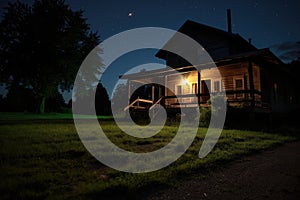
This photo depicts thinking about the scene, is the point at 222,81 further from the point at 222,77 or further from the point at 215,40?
the point at 215,40

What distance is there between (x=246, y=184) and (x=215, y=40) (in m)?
17.2

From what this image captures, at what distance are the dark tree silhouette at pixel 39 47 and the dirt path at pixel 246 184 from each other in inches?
958

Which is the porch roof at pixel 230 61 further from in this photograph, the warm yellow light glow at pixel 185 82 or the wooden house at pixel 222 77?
the warm yellow light glow at pixel 185 82

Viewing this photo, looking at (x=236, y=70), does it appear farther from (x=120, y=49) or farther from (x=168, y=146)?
(x=168, y=146)

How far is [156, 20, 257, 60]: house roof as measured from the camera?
17625 millimetres

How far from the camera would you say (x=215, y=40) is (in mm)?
18406

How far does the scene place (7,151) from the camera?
4.54 m

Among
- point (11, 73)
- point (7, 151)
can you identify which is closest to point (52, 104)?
point (11, 73)

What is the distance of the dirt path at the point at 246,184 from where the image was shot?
275 cm

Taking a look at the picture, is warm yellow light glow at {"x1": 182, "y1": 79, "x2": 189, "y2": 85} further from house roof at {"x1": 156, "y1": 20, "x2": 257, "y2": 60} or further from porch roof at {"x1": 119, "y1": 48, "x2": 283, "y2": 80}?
porch roof at {"x1": 119, "y1": 48, "x2": 283, "y2": 80}

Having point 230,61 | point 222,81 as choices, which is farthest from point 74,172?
point 222,81

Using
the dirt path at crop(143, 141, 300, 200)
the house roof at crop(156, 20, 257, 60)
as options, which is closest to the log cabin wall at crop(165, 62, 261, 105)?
the house roof at crop(156, 20, 257, 60)

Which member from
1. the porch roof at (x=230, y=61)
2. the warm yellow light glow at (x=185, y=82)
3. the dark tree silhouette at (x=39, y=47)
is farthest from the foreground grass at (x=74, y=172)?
the dark tree silhouette at (x=39, y=47)

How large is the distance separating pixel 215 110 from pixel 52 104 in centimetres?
4287
